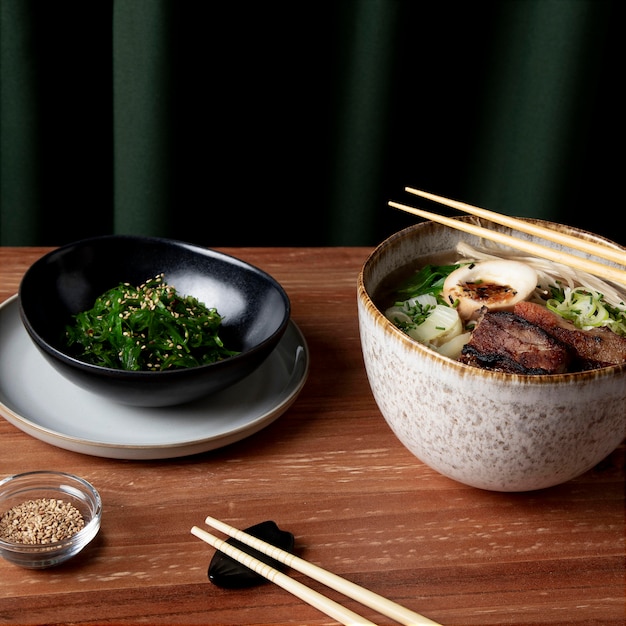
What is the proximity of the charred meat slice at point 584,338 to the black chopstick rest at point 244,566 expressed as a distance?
15.3 inches

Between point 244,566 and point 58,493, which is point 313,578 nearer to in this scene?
point 244,566

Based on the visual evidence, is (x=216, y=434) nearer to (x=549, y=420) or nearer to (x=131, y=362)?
(x=131, y=362)

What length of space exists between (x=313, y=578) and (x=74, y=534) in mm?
263

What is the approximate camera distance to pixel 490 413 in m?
0.82

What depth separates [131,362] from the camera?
43.2 inches

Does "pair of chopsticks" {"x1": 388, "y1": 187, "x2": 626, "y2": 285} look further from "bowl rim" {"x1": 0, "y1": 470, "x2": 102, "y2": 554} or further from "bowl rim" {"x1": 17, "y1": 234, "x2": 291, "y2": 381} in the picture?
"bowl rim" {"x1": 0, "y1": 470, "x2": 102, "y2": 554}

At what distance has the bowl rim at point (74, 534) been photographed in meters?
0.80

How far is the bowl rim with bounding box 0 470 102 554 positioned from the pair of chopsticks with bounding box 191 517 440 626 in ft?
0.37

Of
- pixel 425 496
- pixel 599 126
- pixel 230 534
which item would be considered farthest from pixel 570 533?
pixel 599 126

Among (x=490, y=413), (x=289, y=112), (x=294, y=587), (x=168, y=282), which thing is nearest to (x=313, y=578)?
(x=294, y=587)

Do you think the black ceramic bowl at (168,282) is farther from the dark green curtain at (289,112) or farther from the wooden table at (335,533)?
the dark green curtain at (289,112)

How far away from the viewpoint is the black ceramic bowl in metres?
1.01

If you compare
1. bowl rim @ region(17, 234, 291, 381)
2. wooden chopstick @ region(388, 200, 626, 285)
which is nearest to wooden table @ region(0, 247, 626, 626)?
bowl rim @ region(17, 234, 291, 381)

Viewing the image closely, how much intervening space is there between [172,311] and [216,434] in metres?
0.26
